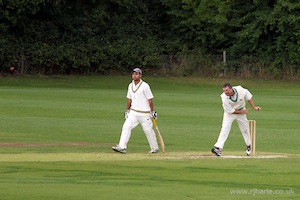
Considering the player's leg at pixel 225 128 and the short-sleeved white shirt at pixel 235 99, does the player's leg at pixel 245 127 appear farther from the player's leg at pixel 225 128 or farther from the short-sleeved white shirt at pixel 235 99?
the short-sleeved white shirt at pixel 235 99

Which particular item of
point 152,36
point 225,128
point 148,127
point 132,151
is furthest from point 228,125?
point 152,36

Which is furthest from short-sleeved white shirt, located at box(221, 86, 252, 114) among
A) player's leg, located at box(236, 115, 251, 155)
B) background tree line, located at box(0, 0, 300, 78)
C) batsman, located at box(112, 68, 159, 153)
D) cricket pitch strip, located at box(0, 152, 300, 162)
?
background tree line, located at box(0, 0, 300, 78)

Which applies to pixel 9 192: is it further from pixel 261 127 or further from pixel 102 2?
pixel 102 2

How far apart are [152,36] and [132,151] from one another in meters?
41.8

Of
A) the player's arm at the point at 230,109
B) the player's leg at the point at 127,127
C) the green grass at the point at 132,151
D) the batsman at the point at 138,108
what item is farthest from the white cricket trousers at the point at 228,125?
the player's leg at the point at 127,127

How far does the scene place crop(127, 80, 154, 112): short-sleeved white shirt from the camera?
20828mm

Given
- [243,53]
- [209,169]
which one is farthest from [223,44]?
[209,169]

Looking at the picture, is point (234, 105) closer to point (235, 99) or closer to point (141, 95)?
point (235, 99)

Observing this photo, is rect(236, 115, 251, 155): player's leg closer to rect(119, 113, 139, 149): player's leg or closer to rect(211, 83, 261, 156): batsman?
rect(211, 83, 261, 156): batsman

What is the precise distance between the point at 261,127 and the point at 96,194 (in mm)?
16613

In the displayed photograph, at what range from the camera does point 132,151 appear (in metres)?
22.5

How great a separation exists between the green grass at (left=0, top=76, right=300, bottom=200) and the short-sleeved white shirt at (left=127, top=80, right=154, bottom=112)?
1.05m

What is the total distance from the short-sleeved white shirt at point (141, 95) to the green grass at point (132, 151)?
105cm

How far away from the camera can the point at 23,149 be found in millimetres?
22359
